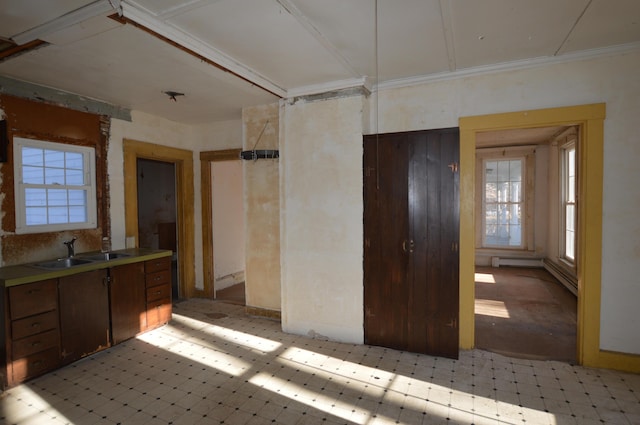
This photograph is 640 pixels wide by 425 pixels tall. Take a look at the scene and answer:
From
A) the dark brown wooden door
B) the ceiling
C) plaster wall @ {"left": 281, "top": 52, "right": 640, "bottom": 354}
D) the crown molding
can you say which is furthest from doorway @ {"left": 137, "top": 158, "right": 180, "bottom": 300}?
the crown molding

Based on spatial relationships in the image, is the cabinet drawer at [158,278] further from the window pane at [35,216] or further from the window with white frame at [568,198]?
the window with white frame at [568,198]

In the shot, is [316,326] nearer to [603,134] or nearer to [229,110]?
[229,110]

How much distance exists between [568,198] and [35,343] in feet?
26.8

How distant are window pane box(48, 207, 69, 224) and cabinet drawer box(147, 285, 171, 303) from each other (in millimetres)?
1240

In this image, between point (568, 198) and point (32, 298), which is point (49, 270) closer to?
point (32, 298)

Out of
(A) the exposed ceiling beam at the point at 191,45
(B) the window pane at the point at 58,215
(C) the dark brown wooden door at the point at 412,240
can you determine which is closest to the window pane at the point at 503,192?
(C) the dark brown wooden door at the point at 412,240

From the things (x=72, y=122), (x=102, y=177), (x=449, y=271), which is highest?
(x=72, y=122)

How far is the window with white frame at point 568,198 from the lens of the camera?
626 centimetres

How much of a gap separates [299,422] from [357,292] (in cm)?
156

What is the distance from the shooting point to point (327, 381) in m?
3.01

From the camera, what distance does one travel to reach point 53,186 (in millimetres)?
3828

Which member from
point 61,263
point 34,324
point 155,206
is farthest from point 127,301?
point 155,206

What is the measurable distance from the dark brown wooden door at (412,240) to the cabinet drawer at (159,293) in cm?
255

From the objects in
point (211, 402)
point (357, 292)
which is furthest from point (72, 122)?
point (357, 292)
